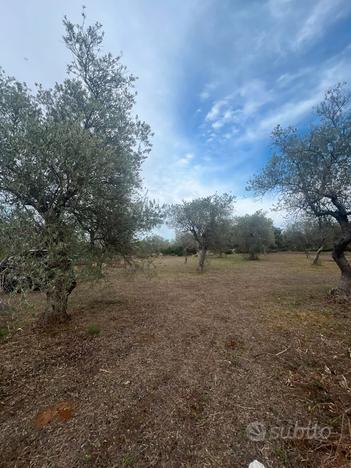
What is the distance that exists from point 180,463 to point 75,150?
630 cm

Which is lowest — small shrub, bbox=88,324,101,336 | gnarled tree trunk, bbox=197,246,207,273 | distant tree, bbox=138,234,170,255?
small shrub, bbox=88,324,101,336

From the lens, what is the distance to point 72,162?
5.52 m

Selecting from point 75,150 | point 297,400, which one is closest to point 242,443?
point 297,400

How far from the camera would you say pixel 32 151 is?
513 centimetres

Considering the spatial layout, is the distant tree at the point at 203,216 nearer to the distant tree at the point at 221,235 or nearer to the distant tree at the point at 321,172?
the distant tree at the point at 221,235

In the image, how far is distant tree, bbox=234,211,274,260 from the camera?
35500mm

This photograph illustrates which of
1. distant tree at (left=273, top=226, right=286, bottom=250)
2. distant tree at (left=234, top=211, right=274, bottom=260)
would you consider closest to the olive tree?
distant tree at (left=234, top=211, right=274, bottom=260)

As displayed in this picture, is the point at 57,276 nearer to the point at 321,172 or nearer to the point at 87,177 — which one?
the point at 87,177

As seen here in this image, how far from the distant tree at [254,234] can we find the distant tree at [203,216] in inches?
562

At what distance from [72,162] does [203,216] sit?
17.5 meters

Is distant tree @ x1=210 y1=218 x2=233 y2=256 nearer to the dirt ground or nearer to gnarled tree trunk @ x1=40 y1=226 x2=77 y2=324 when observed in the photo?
the dirt ground

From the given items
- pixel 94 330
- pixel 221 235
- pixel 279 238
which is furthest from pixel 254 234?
pixel 94 330

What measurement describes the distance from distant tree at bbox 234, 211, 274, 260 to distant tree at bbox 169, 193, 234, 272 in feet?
46.9

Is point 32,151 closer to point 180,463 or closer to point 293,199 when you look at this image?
point 180,463
